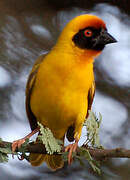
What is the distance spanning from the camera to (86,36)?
1.81 m

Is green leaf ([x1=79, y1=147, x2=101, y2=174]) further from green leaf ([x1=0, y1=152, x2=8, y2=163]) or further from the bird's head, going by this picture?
the bird's head

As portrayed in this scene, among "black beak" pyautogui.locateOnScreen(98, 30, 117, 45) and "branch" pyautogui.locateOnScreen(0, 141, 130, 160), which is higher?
"black beak" pyautogui.locateOnScreen(98, 30, 117, 45)

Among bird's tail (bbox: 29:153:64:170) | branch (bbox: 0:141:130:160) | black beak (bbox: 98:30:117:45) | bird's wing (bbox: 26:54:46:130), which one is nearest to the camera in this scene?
branch (bbox: 0:141:130:160)

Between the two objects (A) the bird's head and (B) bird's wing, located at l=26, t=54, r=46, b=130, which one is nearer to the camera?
(A) the bird's head

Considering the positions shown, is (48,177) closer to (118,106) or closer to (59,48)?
(118,106)

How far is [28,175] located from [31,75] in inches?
23.7

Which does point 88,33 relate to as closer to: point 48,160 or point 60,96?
point 60,96

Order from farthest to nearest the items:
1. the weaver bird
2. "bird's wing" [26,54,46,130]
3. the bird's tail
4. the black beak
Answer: "bird's wing" [26,54,46,130] < the bird's tail < the weaver bird < the black beak

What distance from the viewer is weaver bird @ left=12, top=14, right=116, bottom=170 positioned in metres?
1.85

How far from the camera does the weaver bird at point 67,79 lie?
6.08 ft

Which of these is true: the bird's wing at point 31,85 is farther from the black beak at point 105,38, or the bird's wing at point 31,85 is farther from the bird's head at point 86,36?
the black beak at point 105,38

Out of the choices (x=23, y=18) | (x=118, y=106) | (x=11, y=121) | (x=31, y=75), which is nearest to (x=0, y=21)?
(x=23, y=18)

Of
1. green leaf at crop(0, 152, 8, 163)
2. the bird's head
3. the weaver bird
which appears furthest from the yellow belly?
green leaf at crop(0, 152, 8, 163)

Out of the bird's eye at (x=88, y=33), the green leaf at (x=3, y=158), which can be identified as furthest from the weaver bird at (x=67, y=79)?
the green leaf at (x=3, y=158)
